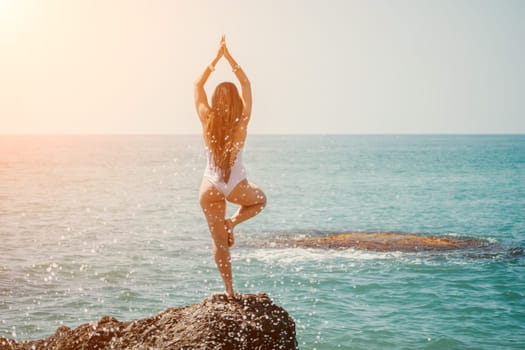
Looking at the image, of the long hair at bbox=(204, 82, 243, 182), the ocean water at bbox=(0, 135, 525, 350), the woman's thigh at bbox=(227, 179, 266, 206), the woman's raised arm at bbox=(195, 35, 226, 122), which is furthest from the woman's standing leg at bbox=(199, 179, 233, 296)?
the ocean water at bbox=(0, 135, 525, 350)

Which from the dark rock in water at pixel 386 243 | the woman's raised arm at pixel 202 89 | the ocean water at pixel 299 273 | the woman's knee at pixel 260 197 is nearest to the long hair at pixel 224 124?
the woman's raised arm at pixel 202 89

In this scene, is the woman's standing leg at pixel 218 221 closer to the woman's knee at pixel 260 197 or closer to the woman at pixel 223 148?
the woman at pixel 223 148

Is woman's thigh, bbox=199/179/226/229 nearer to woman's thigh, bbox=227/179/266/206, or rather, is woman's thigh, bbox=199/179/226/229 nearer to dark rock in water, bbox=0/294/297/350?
woman's thigh, bbox=227/179/266/206

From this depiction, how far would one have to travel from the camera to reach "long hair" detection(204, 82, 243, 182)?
7.25m

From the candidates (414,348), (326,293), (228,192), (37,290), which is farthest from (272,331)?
(37,290)

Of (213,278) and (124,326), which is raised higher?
(124,326)

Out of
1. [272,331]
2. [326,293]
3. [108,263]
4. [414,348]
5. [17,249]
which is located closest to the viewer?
[272,331]

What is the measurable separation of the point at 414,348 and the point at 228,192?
24.2 feet

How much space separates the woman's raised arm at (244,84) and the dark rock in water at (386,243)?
16006mm

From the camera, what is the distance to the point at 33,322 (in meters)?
14.2

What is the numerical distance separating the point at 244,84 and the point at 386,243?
17.3 metres

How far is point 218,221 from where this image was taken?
746 centimetres

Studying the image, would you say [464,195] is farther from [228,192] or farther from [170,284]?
[228,192]

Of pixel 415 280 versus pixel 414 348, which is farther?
pixel 415 280
